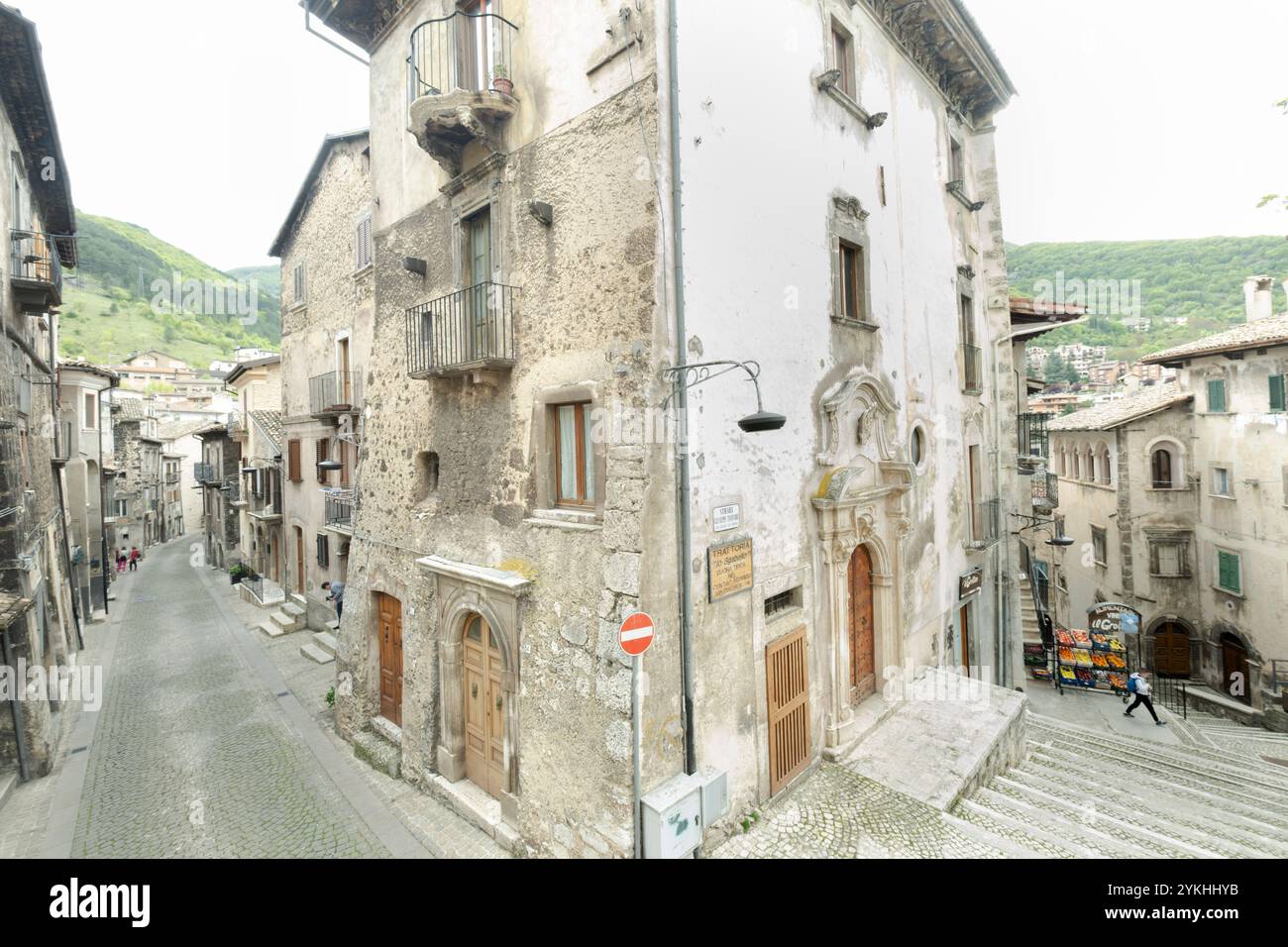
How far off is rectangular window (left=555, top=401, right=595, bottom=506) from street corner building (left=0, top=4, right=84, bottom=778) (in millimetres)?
8414

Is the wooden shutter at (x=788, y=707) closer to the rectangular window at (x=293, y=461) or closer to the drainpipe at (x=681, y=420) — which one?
the drainpipe at (x=681, y=420)

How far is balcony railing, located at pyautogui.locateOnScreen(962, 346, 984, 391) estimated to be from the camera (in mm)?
13898

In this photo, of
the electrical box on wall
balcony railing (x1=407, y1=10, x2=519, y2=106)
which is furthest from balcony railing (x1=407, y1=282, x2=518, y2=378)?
the electrical box on wall

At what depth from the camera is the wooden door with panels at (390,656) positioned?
10.6 metres

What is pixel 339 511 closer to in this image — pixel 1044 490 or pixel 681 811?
pixel 681 811

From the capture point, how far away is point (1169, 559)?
22.4 metres

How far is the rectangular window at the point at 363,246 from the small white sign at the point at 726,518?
13.5m

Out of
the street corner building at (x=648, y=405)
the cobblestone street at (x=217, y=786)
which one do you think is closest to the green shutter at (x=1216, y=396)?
the street corner building at (x=648, y=405)

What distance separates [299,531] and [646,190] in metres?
19.7

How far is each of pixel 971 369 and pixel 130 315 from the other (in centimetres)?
13125

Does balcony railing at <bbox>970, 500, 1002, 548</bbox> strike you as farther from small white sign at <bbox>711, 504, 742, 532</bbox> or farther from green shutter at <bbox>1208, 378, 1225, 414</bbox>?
green shutter at <bbox>1208, 378, 1225, 414</bbox>

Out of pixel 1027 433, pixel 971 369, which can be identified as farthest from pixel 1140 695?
pixel 971 369
